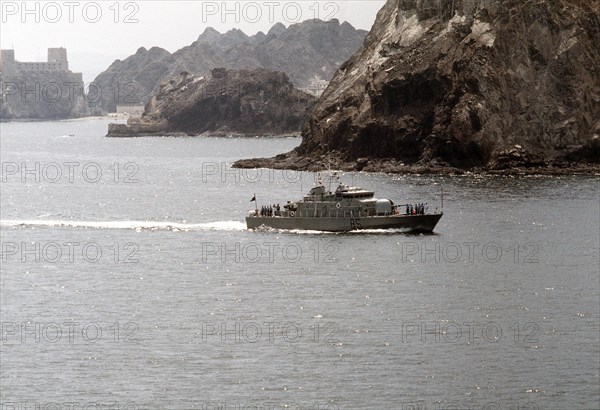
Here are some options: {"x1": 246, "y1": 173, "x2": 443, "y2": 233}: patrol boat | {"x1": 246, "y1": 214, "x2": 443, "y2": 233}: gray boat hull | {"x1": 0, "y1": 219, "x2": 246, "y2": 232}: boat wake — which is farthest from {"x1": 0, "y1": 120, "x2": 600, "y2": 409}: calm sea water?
{"x1": 246, "y1": 173, "x2": 443, "y2": 233}: patrol boat

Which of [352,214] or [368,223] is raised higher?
[352,214]

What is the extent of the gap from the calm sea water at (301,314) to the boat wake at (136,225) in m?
0.42

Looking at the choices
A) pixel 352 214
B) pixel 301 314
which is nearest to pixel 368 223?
pixel 352 214

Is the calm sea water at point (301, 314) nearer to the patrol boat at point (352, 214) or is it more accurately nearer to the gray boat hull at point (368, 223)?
the gray boat hull at point (368, 223)

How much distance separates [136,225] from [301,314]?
181 ft

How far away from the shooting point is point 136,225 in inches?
5782

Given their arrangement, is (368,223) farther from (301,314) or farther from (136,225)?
(301,314)

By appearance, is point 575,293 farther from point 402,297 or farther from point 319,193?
point 319,193

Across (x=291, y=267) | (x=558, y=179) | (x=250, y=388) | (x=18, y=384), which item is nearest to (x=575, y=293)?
(x=291, y=267)

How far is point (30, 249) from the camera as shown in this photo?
130 m

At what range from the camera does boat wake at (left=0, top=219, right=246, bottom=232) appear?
14338 centimetres

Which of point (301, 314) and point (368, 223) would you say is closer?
point (301, 314)

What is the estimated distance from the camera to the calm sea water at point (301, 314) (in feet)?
251

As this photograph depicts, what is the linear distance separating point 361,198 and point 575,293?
3799cm
